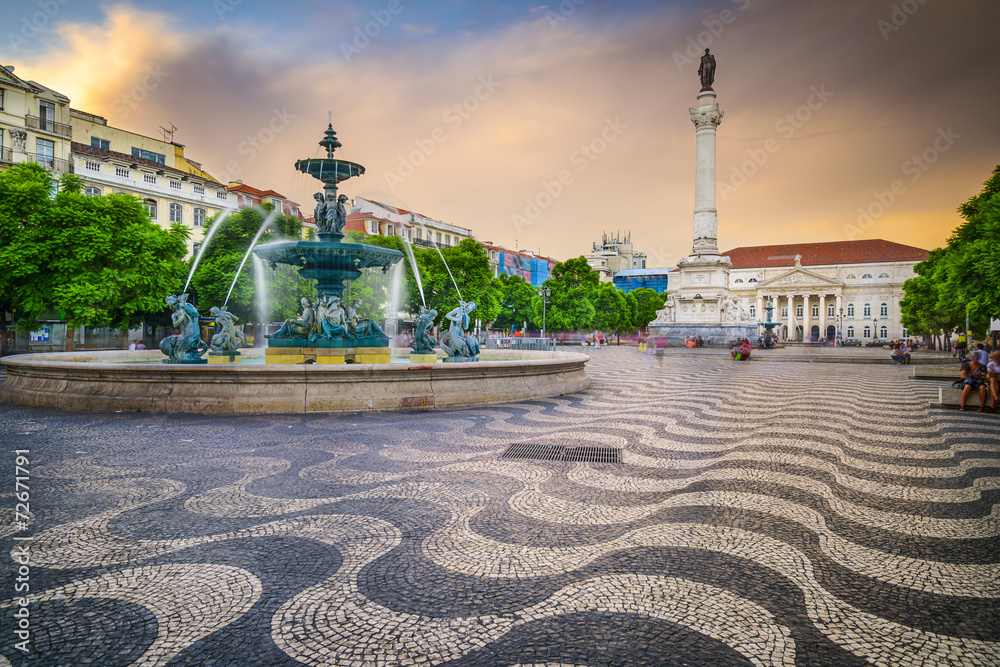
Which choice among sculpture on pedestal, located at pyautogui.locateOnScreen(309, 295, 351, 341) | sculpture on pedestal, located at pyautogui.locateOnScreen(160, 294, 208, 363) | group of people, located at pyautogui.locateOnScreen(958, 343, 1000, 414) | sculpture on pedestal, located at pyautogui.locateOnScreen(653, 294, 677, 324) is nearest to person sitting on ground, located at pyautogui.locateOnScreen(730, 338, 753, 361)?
sculpture on pedestal, located at pyautogui.locateOnScreen(653, 294, 677, 324)

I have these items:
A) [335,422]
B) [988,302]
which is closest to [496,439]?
[335,422]

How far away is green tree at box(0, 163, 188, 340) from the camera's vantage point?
23.1 m

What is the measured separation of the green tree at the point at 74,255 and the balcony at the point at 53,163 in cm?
1143

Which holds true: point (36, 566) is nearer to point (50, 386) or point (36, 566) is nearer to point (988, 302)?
point (50, 386)

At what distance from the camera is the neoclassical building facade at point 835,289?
320 ft

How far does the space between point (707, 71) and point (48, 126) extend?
181ft

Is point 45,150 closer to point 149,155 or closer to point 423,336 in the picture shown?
point 149,155

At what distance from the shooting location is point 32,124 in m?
34.7

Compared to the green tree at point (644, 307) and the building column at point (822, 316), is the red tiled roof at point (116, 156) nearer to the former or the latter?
the green tree at point (644, 307)

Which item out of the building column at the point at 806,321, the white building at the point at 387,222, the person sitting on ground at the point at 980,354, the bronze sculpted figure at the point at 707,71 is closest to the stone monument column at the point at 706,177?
the bronze sculpted figure at the point at 707,71

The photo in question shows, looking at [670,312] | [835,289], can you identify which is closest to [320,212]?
[670,312]

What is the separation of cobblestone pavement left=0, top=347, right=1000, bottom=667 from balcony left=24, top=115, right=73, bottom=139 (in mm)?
40083

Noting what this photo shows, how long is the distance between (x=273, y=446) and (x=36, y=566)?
3547mm

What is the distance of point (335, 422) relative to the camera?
341 inches
